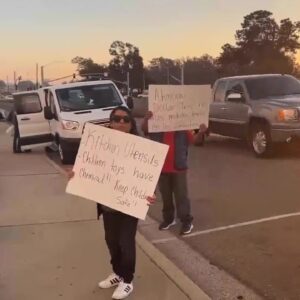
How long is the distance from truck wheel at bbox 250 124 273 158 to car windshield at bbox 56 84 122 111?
11.7 ft

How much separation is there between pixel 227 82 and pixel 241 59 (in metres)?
74.2

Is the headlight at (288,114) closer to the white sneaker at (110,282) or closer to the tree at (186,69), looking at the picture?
the white sneaker at (110,282)

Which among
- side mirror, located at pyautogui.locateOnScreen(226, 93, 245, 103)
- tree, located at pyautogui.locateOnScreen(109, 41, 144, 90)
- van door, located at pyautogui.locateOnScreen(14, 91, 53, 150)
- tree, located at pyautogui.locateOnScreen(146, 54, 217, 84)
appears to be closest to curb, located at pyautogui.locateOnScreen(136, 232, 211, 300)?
side mirror, located at pyautogui.locateOnScreen(226, 93, 245, 103)

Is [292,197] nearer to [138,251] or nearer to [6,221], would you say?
[138,251]

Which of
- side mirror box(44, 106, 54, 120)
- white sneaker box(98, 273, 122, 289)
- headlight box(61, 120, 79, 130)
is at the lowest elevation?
→ white sneaker box(98, 273, 122, 289)

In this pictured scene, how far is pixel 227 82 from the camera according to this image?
14.8m

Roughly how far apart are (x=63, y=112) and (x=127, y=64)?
9115cm

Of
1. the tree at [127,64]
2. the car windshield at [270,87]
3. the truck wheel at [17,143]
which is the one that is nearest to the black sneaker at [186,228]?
the car windshield at [270,87]

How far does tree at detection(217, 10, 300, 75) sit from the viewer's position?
3396 inches

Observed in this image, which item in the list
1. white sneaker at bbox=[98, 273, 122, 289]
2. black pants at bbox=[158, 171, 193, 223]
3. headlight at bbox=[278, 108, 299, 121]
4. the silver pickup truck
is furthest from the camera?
the silver pickup truck

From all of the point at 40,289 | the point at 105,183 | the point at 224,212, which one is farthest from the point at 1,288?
the point at 224,212

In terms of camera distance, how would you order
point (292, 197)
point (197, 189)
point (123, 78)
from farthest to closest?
1. point (123, 78)
2. point (197, 189)
3. point (292, 197)

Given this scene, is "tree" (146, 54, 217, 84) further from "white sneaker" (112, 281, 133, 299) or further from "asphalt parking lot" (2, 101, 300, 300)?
"white sneaker" (112, 281, 133, 299)

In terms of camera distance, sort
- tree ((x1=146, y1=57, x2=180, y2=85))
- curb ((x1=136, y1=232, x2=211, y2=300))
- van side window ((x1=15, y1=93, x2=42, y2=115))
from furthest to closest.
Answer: tree ((x1=146, y1=57, x2=180, y2=85))
van side window ((x1=15, y1=93, x2=42, y2=115))
curb ((x1=136, y1=232, x2=211, y2=300))
